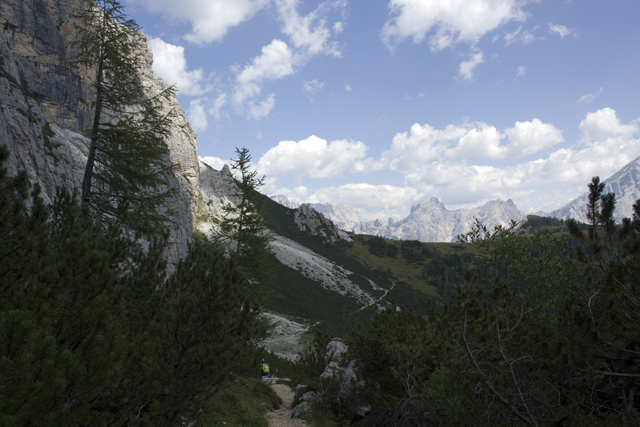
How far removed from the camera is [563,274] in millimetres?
10984

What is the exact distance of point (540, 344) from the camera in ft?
22.0

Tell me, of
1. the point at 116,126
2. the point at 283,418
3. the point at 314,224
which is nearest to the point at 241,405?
the point at 283,418

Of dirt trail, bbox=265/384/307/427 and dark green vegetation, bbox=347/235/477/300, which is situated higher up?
dirt trail, bbox=265/384/307/427

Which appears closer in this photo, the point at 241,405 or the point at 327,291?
the point at 241,405

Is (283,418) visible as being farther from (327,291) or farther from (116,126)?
(327,291)

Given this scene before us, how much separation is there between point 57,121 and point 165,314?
128784mm

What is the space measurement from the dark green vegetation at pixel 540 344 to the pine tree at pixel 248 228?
11600 millimetres

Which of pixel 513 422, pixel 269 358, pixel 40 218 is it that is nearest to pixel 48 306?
pixel 40 218

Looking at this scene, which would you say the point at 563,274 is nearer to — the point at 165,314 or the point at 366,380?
the point at 366,380

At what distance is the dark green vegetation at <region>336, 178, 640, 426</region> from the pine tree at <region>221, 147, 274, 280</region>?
1160cm

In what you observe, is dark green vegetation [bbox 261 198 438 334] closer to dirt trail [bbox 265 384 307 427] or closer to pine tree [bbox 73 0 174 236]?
dirt trail [bbox 265 384 307 427]

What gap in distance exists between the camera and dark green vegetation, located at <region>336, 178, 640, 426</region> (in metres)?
5.56

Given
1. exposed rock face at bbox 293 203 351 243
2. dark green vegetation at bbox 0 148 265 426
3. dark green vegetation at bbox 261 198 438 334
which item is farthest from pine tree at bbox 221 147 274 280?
exposed rock face at bbox 293 203 351 243

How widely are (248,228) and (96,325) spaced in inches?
739
